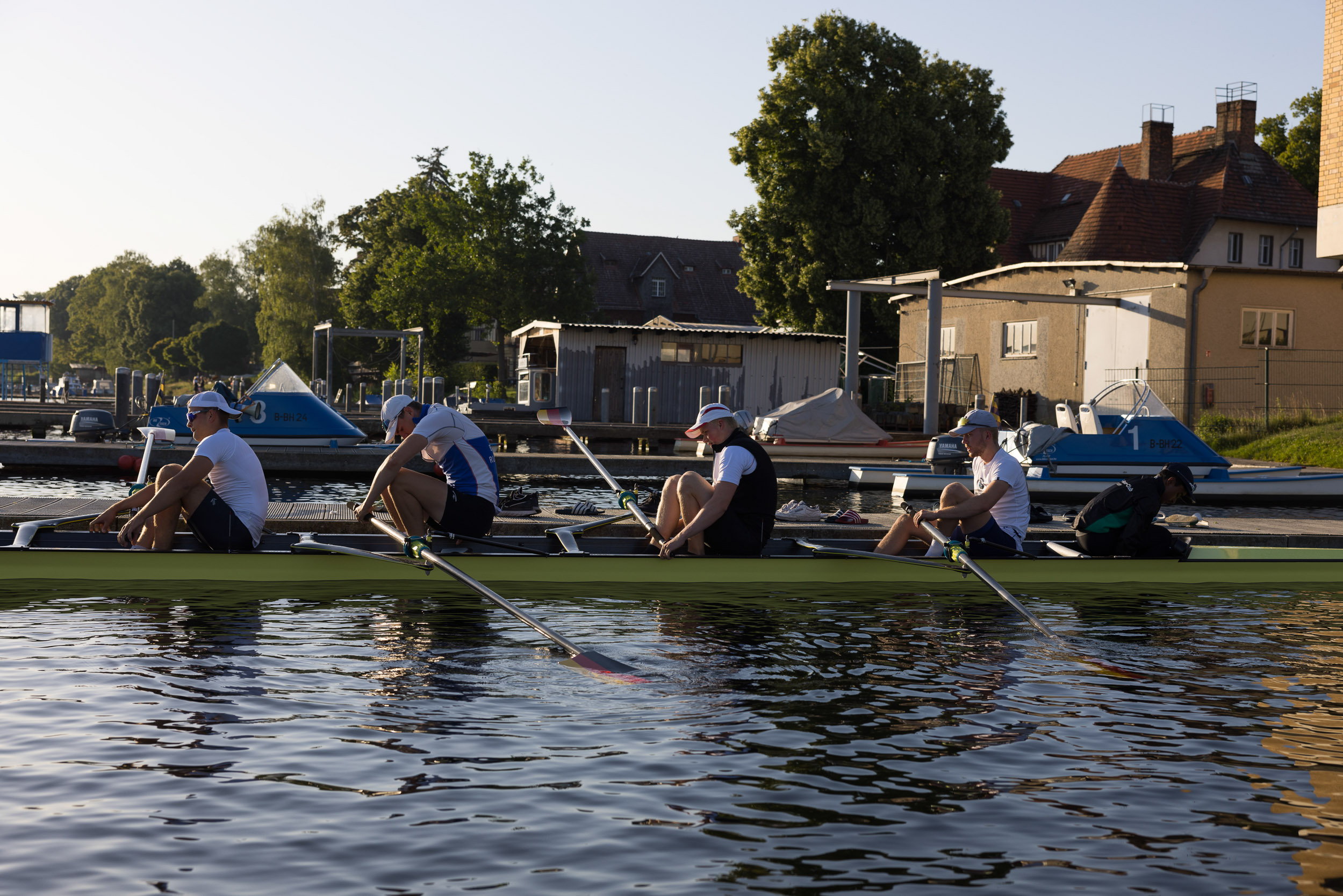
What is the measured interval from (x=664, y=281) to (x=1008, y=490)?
2310 inches

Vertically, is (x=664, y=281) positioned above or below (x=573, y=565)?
above

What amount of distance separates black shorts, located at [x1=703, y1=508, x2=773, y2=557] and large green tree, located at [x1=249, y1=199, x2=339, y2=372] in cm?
6695

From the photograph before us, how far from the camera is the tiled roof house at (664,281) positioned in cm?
6769

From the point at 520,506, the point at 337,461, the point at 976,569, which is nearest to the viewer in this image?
the point at 976,569

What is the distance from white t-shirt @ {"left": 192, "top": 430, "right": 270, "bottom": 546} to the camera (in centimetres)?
954

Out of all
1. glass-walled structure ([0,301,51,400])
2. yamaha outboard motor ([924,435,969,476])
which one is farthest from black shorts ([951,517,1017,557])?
glass-walled structure ([0,301,51,400])

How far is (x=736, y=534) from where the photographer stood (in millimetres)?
10164

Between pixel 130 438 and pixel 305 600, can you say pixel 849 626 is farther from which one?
pixel 130 438

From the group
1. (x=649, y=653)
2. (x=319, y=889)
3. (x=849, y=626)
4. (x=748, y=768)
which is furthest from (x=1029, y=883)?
(x=849, y=626)

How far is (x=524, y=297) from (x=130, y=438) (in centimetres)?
2954

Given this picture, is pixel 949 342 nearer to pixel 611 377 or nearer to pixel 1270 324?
pixel 1270 324

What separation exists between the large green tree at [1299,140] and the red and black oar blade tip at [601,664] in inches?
1887

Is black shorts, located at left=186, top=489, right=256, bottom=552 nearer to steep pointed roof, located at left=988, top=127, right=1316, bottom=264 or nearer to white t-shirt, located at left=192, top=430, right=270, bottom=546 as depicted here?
white t-shirt, located at left=192, top=430, right=270, bottom=546

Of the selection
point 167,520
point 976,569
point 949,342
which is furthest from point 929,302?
point 167,520
